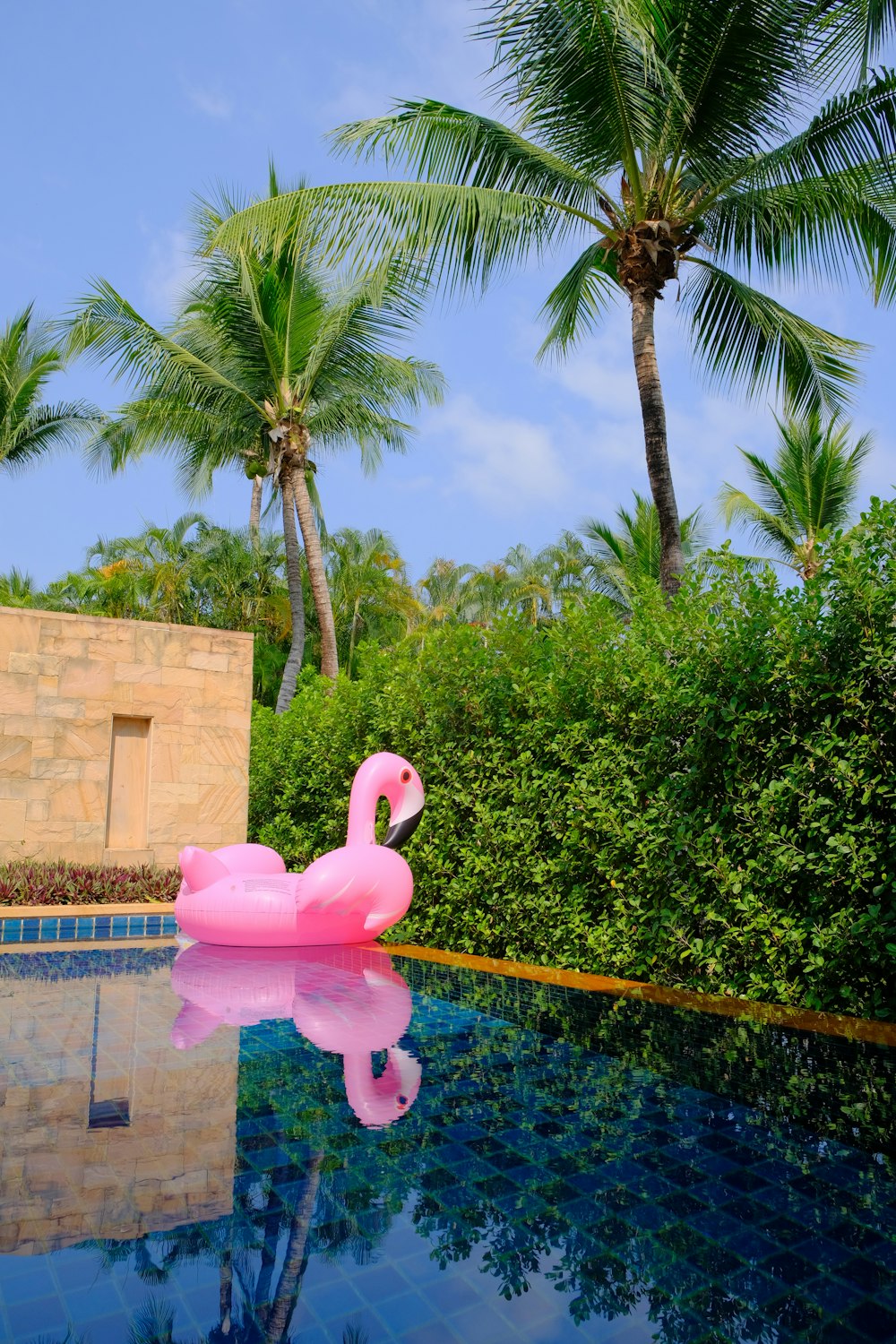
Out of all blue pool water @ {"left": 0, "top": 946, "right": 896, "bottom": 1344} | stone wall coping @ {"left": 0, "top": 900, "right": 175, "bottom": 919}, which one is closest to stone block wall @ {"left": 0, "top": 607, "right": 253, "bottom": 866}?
stone wall coping @ {"left": 0, "top": 900, "right": 175, "bottom": 919}

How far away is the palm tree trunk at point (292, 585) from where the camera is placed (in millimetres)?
15398

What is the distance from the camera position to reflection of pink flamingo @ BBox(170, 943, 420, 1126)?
3568 millimetres

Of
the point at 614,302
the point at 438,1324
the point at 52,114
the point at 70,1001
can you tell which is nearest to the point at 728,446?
the point at 614,302

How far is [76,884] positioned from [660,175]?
8.69 meters

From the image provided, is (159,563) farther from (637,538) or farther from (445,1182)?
(445,1182)

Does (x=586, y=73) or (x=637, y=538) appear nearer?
(x=586, y=73)

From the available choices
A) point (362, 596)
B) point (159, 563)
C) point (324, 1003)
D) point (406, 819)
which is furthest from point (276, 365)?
point (362, 596)

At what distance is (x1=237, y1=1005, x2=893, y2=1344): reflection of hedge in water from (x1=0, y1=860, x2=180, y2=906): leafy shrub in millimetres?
5652

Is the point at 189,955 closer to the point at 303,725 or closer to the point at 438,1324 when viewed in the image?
the point at 303,725

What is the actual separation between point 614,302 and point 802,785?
7.41 m

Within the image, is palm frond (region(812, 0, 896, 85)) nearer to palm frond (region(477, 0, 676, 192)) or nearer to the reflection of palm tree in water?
palm frond (region(477, 0, 676, 192))

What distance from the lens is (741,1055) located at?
385 cm

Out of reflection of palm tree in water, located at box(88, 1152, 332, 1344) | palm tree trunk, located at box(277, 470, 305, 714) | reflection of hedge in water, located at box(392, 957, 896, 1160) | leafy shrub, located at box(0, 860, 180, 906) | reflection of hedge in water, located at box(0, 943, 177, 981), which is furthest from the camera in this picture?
palm tree trunk, located at box(277, 470, 305, 714)

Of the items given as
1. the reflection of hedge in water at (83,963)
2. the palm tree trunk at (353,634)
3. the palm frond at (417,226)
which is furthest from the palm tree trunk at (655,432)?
the palm tree trunk at (353,634)
